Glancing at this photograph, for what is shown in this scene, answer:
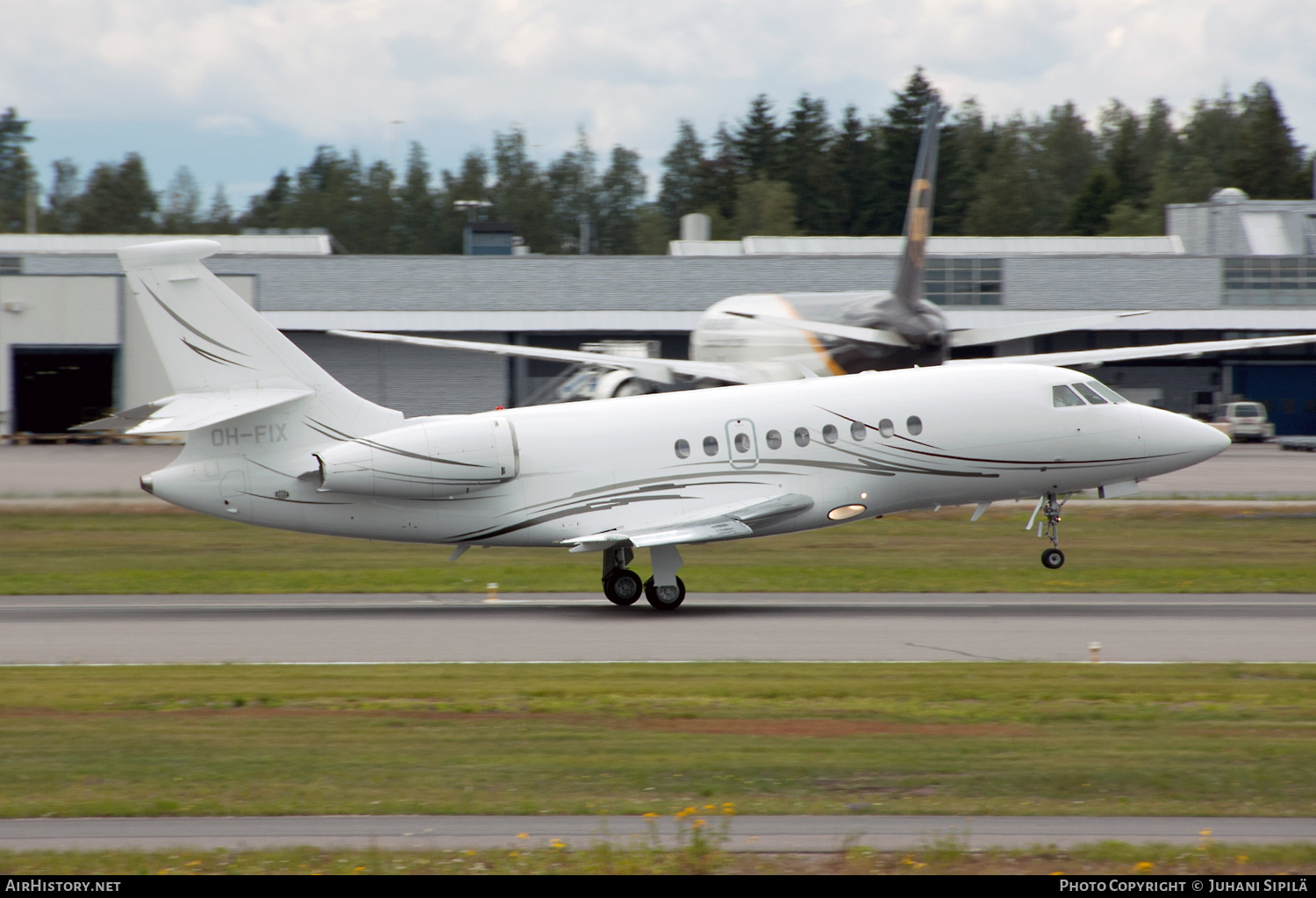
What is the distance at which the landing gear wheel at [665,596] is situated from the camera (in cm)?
2264

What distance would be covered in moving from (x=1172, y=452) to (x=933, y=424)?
14.2ft

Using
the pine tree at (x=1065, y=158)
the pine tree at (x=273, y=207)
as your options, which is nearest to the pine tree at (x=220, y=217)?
the pine tree at (x=273, y=207)

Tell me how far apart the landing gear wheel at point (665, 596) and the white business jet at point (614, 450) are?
0.15ft

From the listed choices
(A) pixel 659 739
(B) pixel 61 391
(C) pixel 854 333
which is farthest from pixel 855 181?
(A) pixel 659 739

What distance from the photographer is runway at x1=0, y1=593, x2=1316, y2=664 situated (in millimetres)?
18844

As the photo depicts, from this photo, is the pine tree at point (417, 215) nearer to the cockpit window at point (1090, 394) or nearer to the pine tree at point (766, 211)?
the pine tree at point (766, 211)

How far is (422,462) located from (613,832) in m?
12.8

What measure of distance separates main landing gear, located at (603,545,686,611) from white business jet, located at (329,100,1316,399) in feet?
47.1

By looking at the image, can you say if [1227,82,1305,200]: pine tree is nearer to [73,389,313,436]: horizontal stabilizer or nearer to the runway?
the runway

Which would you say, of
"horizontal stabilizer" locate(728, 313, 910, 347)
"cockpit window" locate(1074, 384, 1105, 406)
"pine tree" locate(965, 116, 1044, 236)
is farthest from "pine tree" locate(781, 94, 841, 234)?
"cockpit window" locate(1074, 384, 1105, 406)

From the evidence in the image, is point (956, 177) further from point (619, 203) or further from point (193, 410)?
point (193, 410)

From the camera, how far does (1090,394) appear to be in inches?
937

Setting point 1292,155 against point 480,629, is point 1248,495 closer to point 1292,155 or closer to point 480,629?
point 480,629

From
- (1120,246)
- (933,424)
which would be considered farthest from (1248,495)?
(1120,246)
